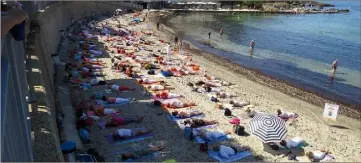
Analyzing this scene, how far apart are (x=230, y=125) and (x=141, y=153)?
4522 millimetres

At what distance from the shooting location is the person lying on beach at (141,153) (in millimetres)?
11867

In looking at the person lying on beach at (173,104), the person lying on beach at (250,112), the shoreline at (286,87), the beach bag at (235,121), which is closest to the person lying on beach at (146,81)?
the person lying on beach at (173,104)

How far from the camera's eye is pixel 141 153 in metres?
12.1

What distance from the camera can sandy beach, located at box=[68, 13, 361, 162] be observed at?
41.3 ft

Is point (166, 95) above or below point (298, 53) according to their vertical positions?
above

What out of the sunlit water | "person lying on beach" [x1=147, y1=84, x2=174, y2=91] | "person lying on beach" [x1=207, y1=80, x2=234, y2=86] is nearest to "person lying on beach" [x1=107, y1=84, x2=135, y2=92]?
"person lying on beach" [x1=147, y1=84, x2=174, y2=91]

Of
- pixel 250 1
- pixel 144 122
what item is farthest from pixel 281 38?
pixel 250 1

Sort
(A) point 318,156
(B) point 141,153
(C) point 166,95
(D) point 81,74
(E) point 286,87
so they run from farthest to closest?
1. (E) point 286,87
2. (D) point 81,74
3. (C) point 166,95
4. (A) point 318,156
5. (B) point 141,153

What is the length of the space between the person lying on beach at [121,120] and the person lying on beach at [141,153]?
2.24 meters

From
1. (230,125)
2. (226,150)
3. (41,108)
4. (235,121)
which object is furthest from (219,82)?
(41,108)

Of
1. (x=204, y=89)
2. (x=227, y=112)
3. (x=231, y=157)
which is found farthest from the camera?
(x=204, y=89)

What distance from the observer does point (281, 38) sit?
4641 centimetres

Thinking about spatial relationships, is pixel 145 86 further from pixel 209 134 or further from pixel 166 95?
pixel 209 134

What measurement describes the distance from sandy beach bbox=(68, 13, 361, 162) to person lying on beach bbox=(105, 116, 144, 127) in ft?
0.58
